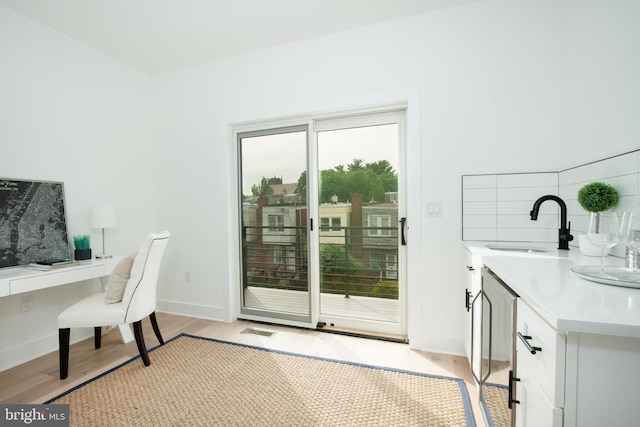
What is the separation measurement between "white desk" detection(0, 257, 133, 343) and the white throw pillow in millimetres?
351

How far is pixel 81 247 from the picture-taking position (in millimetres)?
2402

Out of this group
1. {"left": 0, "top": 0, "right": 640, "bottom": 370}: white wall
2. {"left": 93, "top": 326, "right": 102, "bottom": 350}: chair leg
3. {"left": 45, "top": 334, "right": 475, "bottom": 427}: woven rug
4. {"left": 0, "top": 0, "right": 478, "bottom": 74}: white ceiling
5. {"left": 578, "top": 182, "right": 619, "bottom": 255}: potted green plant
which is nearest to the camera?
{"left": 578, "top": 182, "right": 619, "bottom": 255}: potted green plant

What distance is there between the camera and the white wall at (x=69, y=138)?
213 cm

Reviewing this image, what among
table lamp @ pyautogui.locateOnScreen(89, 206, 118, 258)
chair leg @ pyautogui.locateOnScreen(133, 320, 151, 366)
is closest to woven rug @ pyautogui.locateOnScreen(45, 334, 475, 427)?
chair leg @ pyautogui.locateOnScreen(133, 320, 151, 366)

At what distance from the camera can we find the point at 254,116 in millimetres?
2736

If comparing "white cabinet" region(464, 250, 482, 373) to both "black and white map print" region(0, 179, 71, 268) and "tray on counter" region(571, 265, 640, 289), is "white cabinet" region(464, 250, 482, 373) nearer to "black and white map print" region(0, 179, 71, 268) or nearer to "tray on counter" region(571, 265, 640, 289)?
"tray on counter" region(571, 265, 640, 289)

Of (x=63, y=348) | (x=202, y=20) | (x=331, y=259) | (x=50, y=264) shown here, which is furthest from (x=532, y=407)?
(x=202, y=20)

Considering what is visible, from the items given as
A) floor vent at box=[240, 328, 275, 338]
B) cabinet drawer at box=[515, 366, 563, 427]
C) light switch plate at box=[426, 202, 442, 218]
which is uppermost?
light switch plate at box=[426, 202, 442, 218]

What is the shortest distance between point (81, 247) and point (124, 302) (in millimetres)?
836

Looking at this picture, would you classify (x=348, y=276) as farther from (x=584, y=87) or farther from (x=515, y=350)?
(x=584, y=87)

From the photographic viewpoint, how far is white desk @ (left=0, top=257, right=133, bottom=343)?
70.9 inches

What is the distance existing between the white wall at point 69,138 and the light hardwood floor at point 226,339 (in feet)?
1.04

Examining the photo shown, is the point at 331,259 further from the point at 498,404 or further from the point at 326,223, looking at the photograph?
the point at 498,404

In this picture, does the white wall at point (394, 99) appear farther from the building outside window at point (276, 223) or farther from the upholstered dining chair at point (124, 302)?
the upholstered dining chair at point (124, 302)
